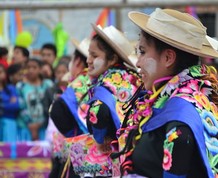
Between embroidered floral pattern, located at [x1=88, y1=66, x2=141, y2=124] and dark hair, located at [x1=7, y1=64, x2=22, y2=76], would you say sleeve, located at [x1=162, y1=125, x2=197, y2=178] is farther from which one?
dark hair, located at [x1=7, y1=64, x2=22, y2=76]

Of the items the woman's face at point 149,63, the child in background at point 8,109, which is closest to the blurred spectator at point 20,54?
the child in background at point 8,109

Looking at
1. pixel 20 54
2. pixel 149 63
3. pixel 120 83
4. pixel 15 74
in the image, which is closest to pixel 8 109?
pixel 15 74

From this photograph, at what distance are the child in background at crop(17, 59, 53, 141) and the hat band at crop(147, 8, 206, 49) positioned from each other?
6.65 metres

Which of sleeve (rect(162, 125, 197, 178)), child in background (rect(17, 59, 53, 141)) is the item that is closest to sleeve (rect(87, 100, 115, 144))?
sleeve (rect(162, 125, 197, 178))

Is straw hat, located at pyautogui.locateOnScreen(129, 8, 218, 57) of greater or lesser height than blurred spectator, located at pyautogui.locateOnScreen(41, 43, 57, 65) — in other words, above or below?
above

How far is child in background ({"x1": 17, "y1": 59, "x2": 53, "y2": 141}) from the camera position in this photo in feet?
33.2

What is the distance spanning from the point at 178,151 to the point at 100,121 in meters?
1.56

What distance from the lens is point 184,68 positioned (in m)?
3.52

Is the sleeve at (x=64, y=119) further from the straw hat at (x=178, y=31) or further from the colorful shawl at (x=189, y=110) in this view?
the straw hat at (x=178, y=31)

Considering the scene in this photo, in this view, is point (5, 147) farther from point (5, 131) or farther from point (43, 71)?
point (43, 71)

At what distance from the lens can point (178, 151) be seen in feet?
10.6

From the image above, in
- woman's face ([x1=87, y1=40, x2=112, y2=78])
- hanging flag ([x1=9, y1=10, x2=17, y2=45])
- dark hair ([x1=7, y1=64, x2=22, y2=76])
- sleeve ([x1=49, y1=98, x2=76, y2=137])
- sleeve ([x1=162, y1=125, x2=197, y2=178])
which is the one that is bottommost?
hanging flag ([x1=9, y1=10, x2=17, y2=45])

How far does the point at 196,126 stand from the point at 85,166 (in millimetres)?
2049

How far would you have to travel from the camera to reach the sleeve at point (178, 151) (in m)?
3.24
